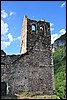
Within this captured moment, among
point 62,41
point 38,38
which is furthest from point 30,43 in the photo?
point 62,41

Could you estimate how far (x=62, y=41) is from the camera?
11812cm

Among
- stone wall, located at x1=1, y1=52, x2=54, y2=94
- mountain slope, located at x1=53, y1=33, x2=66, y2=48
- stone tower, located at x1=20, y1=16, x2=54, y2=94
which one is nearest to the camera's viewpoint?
stone wall, located at x1=1, y1=52, x2=54, y2=94

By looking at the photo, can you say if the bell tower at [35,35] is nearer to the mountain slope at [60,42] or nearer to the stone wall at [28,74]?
the stone wall at [28,74]

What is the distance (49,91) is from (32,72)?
232 cm

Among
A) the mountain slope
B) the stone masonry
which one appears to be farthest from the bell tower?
the mountain slope

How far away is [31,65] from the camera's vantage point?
1914 cm

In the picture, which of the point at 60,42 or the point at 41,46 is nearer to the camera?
the point at 41,46

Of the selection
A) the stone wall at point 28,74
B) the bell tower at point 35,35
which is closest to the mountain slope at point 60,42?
the bell tower at point 35,35

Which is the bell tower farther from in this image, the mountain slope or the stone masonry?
the mountain slope

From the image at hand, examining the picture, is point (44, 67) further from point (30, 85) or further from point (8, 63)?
point (8, 63)

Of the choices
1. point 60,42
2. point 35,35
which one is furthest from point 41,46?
point 60,42

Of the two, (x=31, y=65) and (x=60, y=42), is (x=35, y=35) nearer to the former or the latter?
(x=31, y=65)

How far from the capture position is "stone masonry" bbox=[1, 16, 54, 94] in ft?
60.4

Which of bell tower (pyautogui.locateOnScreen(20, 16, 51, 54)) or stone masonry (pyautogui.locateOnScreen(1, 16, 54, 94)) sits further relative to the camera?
bell tower (pyautogui.locateOnScreen(20, 16, 51, 54))
